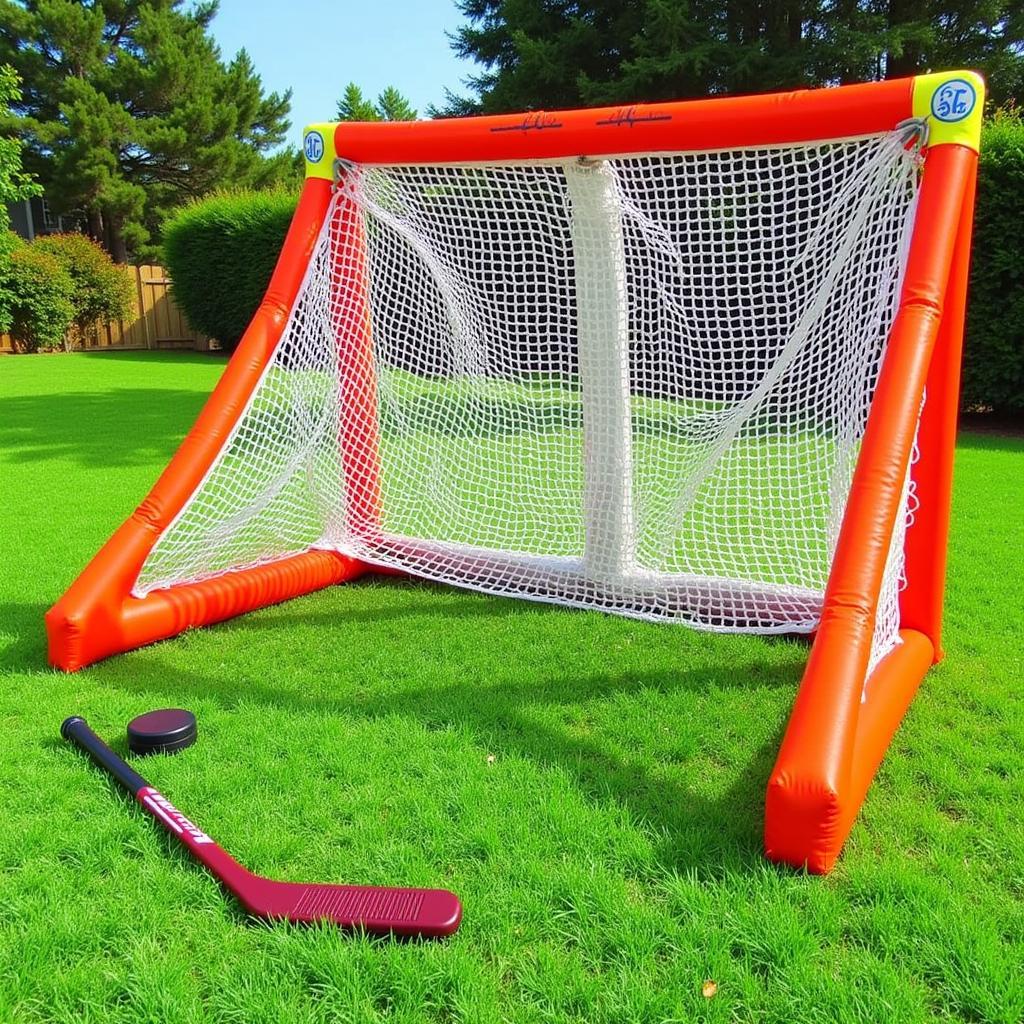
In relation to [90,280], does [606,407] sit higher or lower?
lower

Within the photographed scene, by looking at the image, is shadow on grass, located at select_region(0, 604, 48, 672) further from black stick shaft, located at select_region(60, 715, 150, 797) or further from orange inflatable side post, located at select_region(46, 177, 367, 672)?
black stick shaft, located at select_region(60, 715, 150, 797)

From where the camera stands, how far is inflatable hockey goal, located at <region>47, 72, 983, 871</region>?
2617mm

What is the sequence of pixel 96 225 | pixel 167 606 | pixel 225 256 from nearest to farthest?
pixel 167 606, pixel 225 256, pixel 96 225

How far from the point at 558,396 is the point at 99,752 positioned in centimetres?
274

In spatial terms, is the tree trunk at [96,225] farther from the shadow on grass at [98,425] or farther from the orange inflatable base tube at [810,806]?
the orange inflatable base tube at [810,806]

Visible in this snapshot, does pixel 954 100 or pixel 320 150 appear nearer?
pixel 954 100

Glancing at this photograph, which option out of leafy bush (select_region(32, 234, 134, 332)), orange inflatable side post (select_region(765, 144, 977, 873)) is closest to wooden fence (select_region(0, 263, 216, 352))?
leafy bush (select_region(32, 234, 134, 332))

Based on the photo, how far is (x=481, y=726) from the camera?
2.92 metres

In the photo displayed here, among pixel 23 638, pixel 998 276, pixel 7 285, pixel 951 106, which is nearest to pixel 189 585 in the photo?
pixel 23 638

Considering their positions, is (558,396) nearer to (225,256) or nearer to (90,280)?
(225,256)

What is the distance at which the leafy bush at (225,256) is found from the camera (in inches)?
672

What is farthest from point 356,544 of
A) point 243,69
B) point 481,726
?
point 243,69

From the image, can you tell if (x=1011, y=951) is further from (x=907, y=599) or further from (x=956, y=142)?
(x=956, y=142)

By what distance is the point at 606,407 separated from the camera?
3.89 metres
